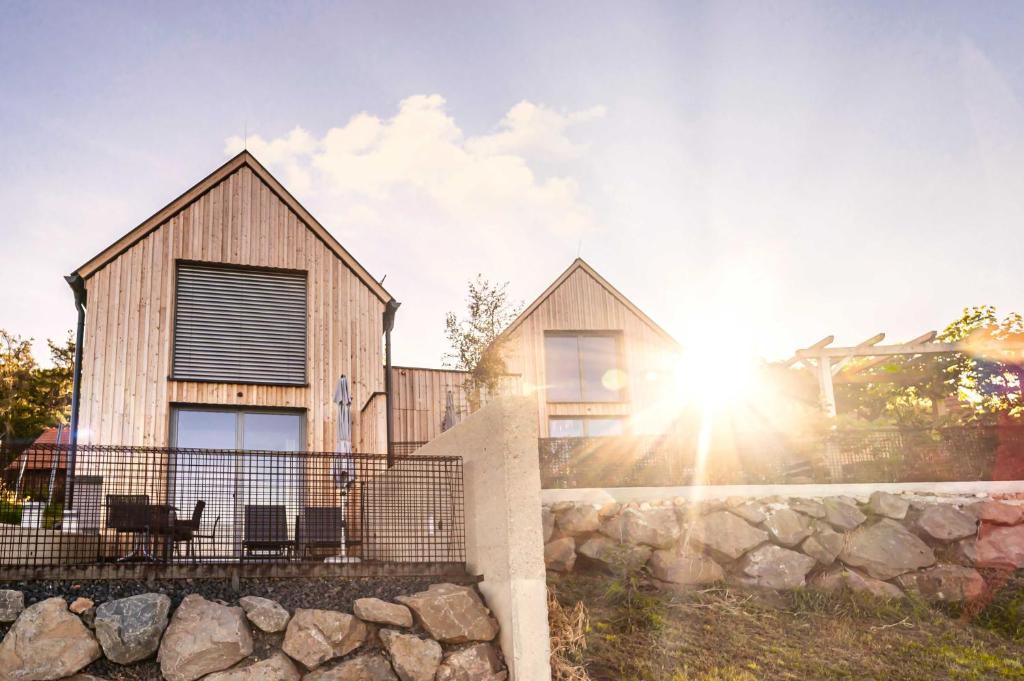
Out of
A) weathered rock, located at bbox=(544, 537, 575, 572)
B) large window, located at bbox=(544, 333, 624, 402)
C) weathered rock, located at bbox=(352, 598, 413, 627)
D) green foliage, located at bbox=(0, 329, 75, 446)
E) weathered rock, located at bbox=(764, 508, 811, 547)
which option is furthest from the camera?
green foliage, located at bbox=(0, 329, 75, 446)

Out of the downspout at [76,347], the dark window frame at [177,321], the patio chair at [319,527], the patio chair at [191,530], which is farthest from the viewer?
the dark window frame at [177,321]

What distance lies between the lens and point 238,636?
30.1ft

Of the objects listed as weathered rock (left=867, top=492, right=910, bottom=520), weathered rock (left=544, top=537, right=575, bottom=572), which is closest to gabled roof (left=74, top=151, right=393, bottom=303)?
weathered rock (left=544, top=537, right=575, bottom=572)

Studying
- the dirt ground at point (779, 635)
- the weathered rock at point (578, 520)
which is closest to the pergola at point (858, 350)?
the dirt ground at point (779, 635)

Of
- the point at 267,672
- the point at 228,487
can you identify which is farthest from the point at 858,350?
the point at 267,672

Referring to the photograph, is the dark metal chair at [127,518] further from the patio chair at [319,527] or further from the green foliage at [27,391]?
the green foliage at [27,391]

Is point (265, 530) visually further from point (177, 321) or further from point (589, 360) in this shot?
point (589, 360)

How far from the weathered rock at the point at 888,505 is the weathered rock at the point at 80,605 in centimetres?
1123

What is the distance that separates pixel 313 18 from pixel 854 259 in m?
10.8

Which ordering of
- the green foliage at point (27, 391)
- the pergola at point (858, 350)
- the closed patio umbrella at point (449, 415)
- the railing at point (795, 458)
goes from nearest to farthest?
the railing at point (795, 458) < the closed patio umbrella at point (449, 415) < the pergola at point (858, 350) < the green foliage at point (27, 391)

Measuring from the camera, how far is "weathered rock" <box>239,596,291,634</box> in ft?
30.8

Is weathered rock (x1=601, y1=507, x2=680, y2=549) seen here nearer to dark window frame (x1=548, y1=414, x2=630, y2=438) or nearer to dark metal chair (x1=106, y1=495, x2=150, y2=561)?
dark metal chair (x1=106, y1=495, x2=150, y2=561)

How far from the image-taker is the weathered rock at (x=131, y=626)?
351 inches

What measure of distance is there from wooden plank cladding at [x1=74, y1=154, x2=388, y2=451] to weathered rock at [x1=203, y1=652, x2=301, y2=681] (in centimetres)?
683
